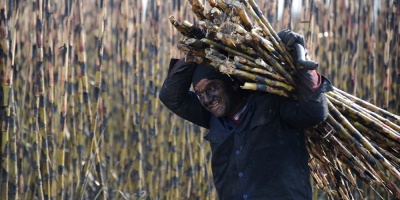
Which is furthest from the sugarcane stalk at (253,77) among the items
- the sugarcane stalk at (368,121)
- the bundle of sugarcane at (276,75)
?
the sugarcane stalk at (368,121)

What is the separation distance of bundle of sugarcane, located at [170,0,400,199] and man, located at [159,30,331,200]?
0.08m

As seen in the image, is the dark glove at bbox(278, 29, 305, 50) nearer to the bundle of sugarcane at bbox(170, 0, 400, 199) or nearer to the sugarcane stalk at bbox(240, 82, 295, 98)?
the bundle of sugarcane at bbox(170, 0, 400, 199)

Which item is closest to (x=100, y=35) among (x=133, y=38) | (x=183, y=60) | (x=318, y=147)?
(x=133, y=38)

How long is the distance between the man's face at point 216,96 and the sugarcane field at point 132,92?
410mm

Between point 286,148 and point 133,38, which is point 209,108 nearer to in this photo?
point 286,148

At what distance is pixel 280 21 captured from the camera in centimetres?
430

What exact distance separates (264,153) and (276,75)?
284mm

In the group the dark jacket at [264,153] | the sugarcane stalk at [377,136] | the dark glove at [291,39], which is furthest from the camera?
the sugarcane stalk at [377,136]

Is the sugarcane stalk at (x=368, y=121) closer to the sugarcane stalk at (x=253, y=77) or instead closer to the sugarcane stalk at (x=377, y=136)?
the sugarcane stalk at (x=377, y=136)

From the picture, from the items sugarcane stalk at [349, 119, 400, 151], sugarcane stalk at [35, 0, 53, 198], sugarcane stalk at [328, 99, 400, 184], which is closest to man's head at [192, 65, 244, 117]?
sugarcane stalk at [328, 99, 400, 184]

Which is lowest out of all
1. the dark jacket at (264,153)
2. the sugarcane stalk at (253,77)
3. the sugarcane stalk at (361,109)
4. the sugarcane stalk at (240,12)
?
the dark jacket at (264,153)

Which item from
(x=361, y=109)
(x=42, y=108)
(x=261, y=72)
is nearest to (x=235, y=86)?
(x=261, y=72)

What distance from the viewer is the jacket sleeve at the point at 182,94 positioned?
281cm

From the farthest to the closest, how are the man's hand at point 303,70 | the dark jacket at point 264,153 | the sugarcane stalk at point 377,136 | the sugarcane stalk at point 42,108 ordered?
1. the sugarcane stalk at point 42,108
2. the sugarcane stalk at point 377,136
3. the dark jacket at point 264,153
4. the man's hand at point 303,70
